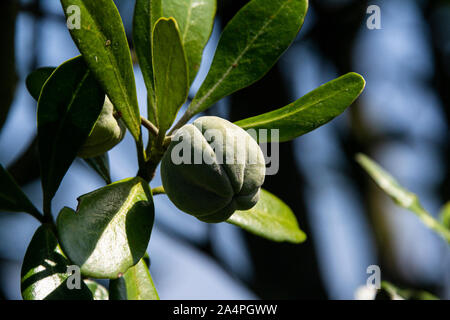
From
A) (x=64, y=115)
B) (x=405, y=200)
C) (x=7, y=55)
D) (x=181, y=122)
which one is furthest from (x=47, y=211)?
(x=405, y=200)

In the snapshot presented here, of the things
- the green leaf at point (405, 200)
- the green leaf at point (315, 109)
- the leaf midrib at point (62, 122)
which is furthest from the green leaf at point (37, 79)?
the green leaf at point (405, 200)

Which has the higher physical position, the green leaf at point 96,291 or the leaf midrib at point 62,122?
the leaf midrib at point 62,122

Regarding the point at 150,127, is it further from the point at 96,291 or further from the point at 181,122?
the point at 96,291

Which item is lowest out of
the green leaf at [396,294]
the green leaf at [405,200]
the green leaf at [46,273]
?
the green leaf at [396,294]

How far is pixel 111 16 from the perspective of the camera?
88 centimetres

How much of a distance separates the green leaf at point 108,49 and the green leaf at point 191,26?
20 centimetres

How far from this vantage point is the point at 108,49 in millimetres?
887

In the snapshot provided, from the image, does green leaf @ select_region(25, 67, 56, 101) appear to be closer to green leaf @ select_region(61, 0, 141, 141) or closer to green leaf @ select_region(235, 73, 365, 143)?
green leaf @ select_region(61, 0, 141, 141)

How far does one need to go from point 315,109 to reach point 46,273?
0.57 metres

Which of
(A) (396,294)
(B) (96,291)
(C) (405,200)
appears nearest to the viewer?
(B) (96,291)

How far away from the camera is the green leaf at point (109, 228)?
783mm

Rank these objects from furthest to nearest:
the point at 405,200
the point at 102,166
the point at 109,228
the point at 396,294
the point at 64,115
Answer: the point at 405,200 < the point at 396,294 < the point at 102,166 < the point at 64,115 < the point at 109,228

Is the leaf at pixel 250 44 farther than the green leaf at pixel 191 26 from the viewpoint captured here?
No

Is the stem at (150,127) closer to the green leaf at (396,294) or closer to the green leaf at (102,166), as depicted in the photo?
the green leaf at (102,166)
